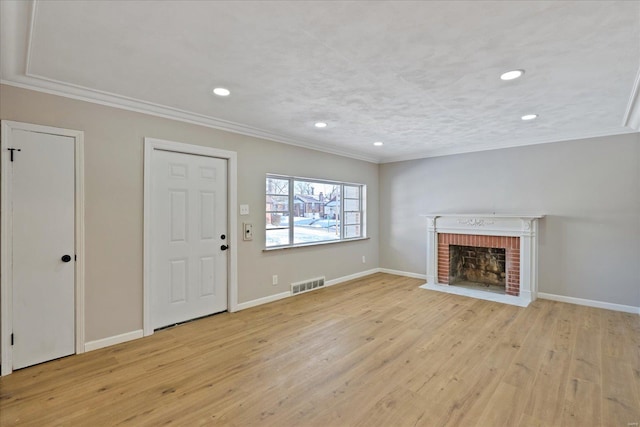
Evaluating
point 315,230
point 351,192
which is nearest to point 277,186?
point 315,230

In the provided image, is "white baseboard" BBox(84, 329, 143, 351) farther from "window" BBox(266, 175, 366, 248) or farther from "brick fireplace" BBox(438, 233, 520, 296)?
"brick fireplace" BBox(438, 233, 520, 296)

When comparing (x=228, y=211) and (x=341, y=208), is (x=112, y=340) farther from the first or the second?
(x=341, y=208)

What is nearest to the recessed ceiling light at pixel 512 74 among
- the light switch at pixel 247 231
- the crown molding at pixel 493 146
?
the crown molding at pixel 493 146

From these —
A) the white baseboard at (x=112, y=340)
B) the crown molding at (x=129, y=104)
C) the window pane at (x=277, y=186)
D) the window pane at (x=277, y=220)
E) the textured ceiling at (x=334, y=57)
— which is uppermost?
the textured ceiling at (x=334, y=57)

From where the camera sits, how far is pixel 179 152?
367cm

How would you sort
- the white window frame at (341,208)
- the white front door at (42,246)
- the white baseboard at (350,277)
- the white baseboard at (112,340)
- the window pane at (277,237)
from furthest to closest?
the white baseboard at (350,277)
the white window frame at (341,208)
the window pane at (277,237)
the white baseboard at (112,340)
the white front door at (42,246)

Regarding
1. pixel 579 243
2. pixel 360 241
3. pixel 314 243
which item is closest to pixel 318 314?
pixel 314 243

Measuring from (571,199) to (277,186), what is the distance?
4424mm

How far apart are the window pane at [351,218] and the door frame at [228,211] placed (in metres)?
2.59

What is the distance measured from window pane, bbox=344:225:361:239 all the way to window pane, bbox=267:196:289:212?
1660mm

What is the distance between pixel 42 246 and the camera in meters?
2.76

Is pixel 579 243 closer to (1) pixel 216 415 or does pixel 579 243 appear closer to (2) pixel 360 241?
(2) pixel 360 241

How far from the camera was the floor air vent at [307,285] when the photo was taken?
4.94 m

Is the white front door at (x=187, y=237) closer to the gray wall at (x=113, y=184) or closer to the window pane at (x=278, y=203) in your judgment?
the gray wall at (x=113, y=184)
